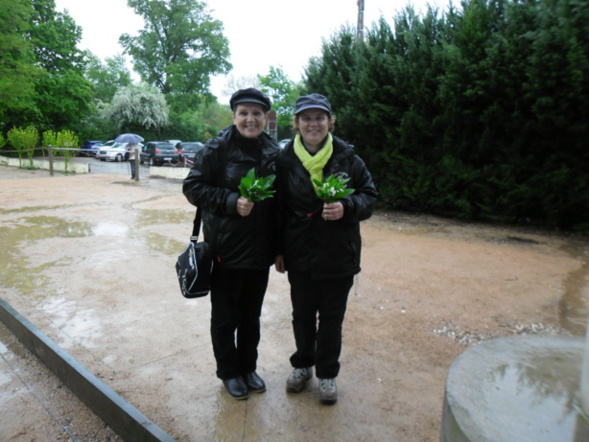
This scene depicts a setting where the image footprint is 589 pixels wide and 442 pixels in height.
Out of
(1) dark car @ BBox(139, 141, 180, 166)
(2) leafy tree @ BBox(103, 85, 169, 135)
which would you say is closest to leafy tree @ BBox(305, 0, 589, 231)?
(1) dark car @ BBox(139, 141, 180, 166)

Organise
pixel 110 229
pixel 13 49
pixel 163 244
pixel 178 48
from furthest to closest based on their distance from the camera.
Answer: pixel 178 48
pixel 13 49
pixel 110 229
pixel 163 244

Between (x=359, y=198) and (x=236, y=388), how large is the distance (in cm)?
154

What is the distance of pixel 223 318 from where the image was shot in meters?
2.94

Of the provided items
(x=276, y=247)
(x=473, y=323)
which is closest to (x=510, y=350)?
(x=276, y=247)

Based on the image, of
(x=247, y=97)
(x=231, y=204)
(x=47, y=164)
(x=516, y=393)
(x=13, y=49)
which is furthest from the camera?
(x=47, y=164)

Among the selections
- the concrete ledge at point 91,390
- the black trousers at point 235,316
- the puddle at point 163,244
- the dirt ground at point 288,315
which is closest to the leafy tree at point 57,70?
the dirt ground at point 288,315

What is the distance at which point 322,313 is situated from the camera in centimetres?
296

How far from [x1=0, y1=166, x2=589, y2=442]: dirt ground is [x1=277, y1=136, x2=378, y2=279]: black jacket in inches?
38.7

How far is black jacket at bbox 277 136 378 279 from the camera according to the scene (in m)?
2.83

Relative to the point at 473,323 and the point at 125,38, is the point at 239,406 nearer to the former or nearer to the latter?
the point at 473,323

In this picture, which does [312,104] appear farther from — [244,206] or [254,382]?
[254,382]

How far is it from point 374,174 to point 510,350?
8.41m

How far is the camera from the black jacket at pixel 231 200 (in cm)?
283

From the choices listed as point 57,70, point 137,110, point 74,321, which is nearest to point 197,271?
point 74,321
